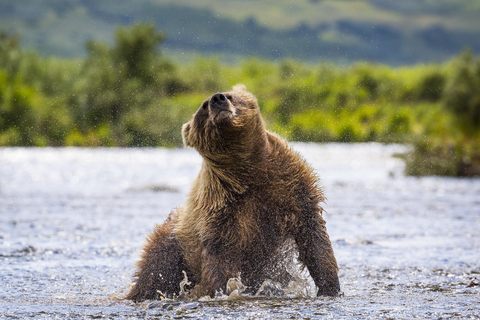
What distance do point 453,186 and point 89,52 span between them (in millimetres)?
51383

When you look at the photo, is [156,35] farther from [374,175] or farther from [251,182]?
[251,182]

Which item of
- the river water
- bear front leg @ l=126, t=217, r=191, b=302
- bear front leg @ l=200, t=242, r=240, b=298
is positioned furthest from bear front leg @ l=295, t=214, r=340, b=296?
bear front leg @ l=126, t=217, r=191, b=302

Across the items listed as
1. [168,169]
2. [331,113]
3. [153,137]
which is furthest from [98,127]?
[168,169]

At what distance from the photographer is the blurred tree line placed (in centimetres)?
4766

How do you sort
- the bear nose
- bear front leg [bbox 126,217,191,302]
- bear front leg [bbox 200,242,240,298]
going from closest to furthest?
the bear nose
bear front leg [bbox 200,242,240,298]
bear front leg [bbox 126,217,191,302]

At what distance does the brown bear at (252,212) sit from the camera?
14.6 ft

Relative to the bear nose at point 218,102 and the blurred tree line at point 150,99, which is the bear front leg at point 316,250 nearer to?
the bear nose at point 218,102

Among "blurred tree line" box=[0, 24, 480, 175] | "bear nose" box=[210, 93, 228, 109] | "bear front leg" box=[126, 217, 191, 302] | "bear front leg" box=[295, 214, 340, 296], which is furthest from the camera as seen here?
"blurred tree line" box=[0, 24, 480, 175]

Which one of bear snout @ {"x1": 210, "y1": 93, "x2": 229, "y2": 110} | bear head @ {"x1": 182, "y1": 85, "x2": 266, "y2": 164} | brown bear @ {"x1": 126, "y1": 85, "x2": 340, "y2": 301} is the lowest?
brown bear @ {"x1": 126, "y1": 85, "x2": 340, "y2": 301}

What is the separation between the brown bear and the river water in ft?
0.70

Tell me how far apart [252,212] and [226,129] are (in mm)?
700

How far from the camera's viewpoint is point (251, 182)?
459 cm

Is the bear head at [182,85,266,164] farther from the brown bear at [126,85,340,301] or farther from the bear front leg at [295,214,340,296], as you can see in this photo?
the bear front leg at [295,214,340,296]

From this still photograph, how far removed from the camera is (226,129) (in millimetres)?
4227
